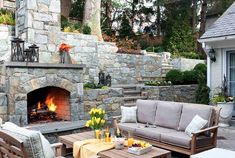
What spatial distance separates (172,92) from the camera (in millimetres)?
10586

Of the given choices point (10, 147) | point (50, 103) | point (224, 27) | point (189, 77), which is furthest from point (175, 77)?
point (10, 147)

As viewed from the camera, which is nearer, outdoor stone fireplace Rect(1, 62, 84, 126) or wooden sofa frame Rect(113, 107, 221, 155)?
wooden sofa frame Rect(113, 107, 221, 155)

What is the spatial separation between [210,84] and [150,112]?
3.81 meters

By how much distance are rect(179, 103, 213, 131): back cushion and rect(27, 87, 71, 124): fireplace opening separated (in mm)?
3152

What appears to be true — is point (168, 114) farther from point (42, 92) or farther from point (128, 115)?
point (42, 92)

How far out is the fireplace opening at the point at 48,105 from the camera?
721cm

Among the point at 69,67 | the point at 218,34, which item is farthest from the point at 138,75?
the point at 69,67

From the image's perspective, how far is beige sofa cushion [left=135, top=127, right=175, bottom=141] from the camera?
17.9 feet

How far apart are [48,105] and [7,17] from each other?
3.26 m

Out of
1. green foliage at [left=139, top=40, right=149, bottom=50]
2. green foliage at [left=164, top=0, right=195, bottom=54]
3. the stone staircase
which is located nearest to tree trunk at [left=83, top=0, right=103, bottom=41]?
the stone staircase

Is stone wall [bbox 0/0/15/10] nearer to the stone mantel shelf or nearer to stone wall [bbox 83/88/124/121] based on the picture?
the stone mantel shelf

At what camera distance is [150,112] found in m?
6.34

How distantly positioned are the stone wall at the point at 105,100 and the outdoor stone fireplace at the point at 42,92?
0.25 meters

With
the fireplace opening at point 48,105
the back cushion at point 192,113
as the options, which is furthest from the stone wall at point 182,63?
the back cushion at point 192,113
